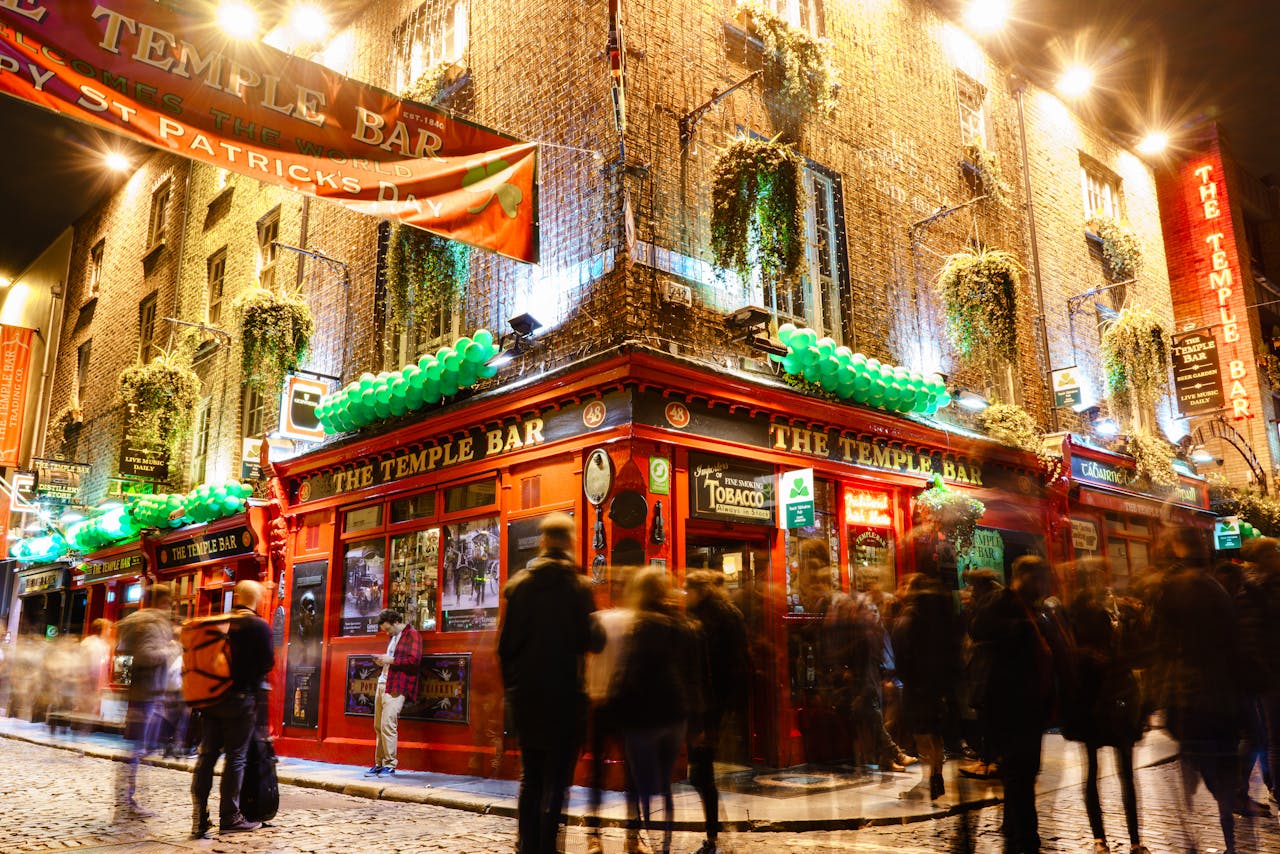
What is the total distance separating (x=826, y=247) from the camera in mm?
13203

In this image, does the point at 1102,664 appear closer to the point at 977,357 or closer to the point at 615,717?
the point at 615,717

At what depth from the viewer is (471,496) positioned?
11.5 m

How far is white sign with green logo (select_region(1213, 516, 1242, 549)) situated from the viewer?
1875 cm

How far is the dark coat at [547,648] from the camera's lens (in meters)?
5.23

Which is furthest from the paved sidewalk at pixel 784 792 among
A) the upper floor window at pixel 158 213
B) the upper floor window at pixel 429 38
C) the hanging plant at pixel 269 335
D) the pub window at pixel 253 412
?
the upper floor window at pixel 158 213

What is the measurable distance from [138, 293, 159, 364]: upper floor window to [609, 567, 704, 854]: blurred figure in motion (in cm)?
1779

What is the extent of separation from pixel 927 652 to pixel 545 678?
269 cm

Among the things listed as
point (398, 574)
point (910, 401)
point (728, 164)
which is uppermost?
point (728, 164)

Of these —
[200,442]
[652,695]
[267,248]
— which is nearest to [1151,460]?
[652,695]

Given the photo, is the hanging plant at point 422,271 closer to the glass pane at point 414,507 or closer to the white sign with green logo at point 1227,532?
the glass pane at point 414,507

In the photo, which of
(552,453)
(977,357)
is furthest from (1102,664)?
(977,357)

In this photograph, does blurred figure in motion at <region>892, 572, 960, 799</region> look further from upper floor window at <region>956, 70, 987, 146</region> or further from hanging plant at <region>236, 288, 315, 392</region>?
upper floor window at <region>956, 70, 987, 146</region>

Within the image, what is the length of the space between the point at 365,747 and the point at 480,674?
235cm

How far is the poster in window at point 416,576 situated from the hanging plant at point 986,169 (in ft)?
35.2
